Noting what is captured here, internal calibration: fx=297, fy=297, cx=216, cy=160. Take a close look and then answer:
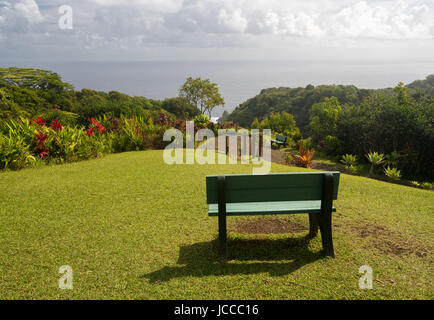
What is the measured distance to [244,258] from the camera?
3.34 metres

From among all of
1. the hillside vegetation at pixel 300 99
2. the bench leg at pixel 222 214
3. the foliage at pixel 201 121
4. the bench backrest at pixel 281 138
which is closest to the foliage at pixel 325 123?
the bench backrest at pixel 281 138

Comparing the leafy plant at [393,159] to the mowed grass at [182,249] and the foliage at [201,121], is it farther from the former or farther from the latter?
the foliage at [201,121]

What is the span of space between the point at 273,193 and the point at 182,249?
51.6 inches

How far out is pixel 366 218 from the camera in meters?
4.52

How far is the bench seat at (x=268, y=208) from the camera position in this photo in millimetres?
3189

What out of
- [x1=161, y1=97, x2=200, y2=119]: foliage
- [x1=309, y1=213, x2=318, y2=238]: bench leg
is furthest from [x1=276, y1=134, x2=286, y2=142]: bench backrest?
[x1=161, y1=97, x2=200, y2=119]: foliage

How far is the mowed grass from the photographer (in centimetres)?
277

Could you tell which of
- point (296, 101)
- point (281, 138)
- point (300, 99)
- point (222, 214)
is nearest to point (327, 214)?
point (222, 214)

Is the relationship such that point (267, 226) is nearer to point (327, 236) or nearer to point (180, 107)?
point (327, 236)

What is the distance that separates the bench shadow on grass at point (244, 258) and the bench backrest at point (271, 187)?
2.23ft

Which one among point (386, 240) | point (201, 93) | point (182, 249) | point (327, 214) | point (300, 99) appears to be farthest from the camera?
point (300, 99)

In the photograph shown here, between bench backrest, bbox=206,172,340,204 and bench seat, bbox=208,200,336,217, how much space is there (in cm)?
12
